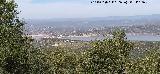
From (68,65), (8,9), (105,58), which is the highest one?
(8,9)

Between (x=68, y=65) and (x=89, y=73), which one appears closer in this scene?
(x=89, y=73)

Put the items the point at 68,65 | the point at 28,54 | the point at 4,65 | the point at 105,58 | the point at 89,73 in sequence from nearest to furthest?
the point at 4,65 → the point at 28,54 → the point at 89,73 → the point at 105,58 → the point at 68,65

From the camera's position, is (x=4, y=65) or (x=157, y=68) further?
(x=157, y=68)

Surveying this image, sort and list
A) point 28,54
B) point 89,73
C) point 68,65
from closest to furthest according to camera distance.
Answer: point 28,54, point 89,73, point 68,65

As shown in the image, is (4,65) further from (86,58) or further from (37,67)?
(86,58)

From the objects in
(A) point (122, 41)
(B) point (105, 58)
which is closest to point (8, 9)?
(B) point (105, 58)

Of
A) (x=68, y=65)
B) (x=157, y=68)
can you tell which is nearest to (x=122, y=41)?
(x=157, y=68)

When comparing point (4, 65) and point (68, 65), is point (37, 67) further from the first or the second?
point (68, 65)

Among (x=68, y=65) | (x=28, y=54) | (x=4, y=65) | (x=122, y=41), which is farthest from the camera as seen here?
(x=68, y=65)

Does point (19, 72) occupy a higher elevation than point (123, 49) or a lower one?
higher
